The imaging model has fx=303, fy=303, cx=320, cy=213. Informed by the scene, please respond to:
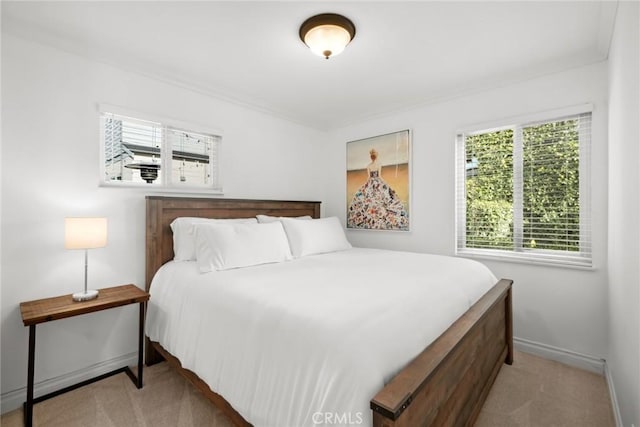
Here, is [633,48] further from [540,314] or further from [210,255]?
[210,255]

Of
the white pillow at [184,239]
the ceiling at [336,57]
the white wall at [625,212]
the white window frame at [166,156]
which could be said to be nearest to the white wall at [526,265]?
the ceiling at [336,57]

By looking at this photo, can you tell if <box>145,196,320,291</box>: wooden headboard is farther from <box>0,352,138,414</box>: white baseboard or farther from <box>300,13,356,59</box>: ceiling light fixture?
<box>300,13,356,59</box>: ceiling light fixture

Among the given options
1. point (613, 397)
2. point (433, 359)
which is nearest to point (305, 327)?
point (433, 359)

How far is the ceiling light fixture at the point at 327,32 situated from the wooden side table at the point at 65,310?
2107mm

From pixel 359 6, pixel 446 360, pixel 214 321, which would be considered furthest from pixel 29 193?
pixel 446 360

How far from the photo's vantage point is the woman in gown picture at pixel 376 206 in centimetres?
353

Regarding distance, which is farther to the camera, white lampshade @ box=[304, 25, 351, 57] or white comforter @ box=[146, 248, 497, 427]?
white lampshade @ box=[304, 25, 351, 57]

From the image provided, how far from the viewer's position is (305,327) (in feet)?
4.04

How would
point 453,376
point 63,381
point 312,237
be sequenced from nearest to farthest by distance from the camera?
point 453,376, point 63,381, point 312,237

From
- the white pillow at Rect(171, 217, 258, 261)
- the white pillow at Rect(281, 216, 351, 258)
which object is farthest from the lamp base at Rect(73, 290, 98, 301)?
→ the white pillow at Rect(281, 216, 351, 258)

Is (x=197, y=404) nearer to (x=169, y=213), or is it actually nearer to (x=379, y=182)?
(x=169, y=213)

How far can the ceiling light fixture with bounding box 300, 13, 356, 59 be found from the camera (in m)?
1.90

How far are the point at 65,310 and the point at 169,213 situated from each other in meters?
1.00

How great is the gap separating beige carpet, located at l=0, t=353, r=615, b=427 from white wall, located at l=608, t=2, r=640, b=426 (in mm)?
223
